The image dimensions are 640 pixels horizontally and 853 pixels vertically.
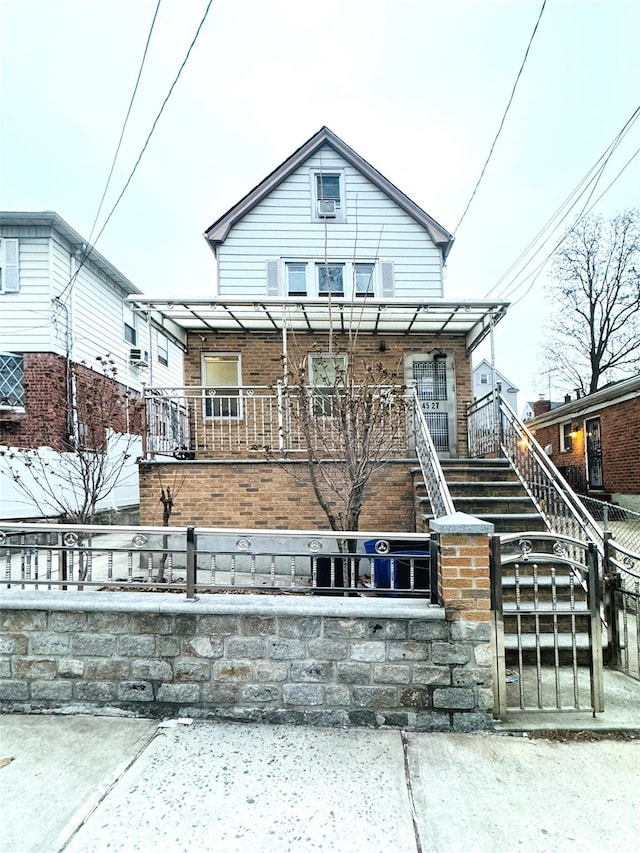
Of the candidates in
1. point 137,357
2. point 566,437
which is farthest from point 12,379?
point 566,437

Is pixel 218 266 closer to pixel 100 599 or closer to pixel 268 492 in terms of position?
pixel 268 492

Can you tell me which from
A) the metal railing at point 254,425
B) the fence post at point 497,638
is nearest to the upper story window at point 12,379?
the metal railing at point 254,425

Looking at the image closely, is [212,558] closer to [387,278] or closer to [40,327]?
[40,327]

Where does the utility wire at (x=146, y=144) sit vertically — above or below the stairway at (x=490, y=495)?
above

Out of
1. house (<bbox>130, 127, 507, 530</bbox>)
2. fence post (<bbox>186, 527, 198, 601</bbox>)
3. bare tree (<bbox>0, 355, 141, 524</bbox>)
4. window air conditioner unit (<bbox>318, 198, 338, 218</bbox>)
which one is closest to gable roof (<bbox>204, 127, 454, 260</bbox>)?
house (<bbox>130, 127, 507, 530</bbox>)

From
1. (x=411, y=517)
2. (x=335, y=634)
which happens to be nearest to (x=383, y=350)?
(x=411, y=517)

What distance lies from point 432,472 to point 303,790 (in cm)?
348

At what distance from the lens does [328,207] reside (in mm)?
10852

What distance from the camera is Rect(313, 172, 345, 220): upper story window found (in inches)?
425

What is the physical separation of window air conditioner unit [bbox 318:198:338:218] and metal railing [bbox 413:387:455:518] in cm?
692

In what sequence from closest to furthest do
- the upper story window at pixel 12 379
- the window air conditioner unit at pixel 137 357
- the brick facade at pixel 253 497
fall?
1. the brick facade at pixel 253 497
2. the upper story window at pixel 12 379
3. the window air conditioner unit at pixel 137 357

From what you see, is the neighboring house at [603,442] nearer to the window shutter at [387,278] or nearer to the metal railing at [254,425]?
the window shutter at [387,278]

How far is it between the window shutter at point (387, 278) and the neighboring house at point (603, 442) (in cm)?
610

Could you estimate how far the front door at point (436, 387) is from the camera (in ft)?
28.9
